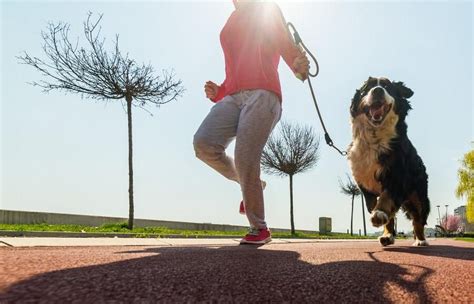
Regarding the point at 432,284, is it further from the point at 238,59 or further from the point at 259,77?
the point at 238,59

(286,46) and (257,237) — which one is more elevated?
(286,46)

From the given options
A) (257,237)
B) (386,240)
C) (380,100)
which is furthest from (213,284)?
(380,100)

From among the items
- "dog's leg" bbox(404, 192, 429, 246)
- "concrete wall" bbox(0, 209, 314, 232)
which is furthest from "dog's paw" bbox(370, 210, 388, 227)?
"concrete wall" bbox(0, 209, 314, 232)

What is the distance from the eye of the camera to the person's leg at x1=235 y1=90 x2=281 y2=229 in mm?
3664

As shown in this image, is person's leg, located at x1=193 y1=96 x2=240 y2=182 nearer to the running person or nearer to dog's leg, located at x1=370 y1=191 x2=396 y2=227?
the running person

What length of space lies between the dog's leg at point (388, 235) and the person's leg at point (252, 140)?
62.5 inches

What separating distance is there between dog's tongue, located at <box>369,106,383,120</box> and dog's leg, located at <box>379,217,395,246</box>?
1173 mm

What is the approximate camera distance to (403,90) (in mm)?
5191

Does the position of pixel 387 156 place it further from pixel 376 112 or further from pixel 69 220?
pixel 69 220

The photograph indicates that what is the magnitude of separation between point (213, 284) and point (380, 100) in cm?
389

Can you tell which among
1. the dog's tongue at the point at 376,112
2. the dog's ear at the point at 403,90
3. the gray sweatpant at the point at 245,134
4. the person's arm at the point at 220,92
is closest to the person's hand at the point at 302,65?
the gray sweatpant at the point at 245,134

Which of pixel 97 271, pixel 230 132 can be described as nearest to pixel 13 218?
pixel 230 132

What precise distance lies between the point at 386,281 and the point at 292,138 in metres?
20.6

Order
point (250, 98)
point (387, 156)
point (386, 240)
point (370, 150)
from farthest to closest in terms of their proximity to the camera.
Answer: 1. point (370, 150)
2. point (387, 156)
3. point (386, 240)
4. point (250, 98)
